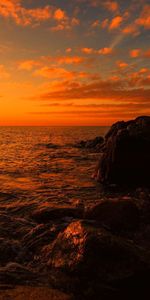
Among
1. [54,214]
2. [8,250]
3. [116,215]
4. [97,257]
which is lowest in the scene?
[8,250]

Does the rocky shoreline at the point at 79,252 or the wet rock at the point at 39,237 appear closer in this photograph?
the rocky shoreline at the point at 79,252

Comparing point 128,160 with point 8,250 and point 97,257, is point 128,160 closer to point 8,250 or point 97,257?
point 8,250

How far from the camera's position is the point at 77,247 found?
5020 mm

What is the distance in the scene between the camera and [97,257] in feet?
15.4

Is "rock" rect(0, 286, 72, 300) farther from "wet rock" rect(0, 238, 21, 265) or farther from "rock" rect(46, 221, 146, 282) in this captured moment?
"wet rock" rect(0, 238, 21, 265)

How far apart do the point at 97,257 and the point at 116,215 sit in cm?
273

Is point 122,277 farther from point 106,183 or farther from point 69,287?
point 106,183

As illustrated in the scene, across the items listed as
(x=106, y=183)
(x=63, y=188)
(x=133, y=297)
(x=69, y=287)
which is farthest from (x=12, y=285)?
(x=106, y=183)

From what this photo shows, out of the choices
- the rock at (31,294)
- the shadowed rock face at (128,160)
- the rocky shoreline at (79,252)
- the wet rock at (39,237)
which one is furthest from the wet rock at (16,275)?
the shadowed rock face at (128,160)

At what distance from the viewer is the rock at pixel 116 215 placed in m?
7.12

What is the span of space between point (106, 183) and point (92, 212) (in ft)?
20.1

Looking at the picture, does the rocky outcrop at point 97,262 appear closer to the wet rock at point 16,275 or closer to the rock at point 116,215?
the wet rock at point 16,275

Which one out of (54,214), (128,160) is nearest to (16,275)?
(54,214)

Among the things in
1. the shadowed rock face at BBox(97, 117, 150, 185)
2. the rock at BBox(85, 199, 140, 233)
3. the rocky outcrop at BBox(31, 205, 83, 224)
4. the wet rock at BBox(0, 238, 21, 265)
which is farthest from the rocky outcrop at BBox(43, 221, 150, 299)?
the shadowed rock face at BBox(97, 117, 150, 185)
